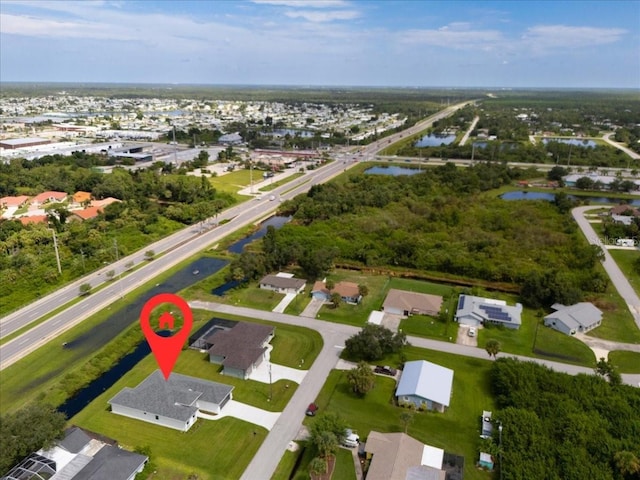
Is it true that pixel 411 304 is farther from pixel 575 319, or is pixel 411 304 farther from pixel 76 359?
pixel 76 359

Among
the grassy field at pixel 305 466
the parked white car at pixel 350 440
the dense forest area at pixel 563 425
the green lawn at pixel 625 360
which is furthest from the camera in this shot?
the green lawn at pixel 625 360

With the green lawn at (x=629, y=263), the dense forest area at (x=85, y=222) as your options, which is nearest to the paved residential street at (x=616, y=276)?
the green lawn at (x=629, y=263)

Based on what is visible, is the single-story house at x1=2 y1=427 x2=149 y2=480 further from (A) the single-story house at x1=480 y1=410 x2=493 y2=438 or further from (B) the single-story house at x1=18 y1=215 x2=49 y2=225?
(B) the single-story house at x1=18 y1=215 x2=49 y2=225

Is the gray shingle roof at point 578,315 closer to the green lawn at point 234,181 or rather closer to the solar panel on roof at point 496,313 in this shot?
the solar panel on roof at point 496,313

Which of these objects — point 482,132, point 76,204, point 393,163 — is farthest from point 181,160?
point 482,132

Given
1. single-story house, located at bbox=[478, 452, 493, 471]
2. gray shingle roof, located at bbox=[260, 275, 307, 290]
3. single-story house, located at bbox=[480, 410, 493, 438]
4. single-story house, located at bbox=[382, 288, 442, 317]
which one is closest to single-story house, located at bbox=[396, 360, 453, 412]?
single-story house, located at bbox=[480, 410, 493, 438]

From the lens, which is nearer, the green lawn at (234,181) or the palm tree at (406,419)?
the palm tree at (406,419)

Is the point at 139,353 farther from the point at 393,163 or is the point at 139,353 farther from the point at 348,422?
the point at 393,163
